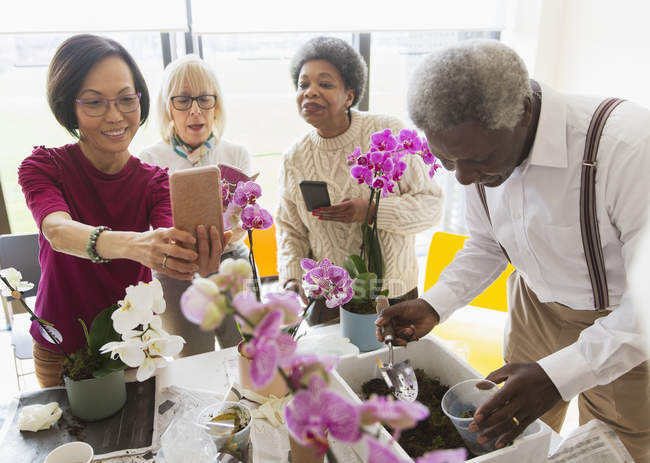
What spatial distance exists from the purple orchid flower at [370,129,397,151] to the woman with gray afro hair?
1.50ft

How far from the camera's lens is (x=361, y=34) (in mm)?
3293

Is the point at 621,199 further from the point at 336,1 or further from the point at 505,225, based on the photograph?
the point at 336,1

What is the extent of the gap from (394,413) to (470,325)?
1997 millimetres

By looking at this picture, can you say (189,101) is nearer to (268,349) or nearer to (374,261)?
(374,261)

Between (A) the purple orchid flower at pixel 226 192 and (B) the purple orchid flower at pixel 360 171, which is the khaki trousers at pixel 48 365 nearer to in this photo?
(A) the purple orchid flower at pixel 226 192

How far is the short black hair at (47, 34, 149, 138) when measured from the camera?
1.26 meters

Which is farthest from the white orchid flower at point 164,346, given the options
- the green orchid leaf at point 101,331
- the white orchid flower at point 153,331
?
the green orchid leaf at point 101,331

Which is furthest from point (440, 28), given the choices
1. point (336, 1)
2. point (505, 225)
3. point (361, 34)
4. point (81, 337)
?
point (81, 337)

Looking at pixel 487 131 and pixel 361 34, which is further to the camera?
pixel 361 34

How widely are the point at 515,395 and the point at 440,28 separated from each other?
3.14 m

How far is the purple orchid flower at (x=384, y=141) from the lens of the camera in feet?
4.09

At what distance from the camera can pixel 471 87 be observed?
84 centimetres

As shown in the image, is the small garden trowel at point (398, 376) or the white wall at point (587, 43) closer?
the small garden trowel at point (398, 376)

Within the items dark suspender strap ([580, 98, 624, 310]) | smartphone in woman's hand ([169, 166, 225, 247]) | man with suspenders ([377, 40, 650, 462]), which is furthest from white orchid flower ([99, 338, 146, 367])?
dark suspender strap ([580, 98, 624, 310])
